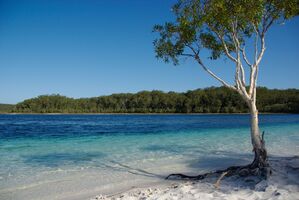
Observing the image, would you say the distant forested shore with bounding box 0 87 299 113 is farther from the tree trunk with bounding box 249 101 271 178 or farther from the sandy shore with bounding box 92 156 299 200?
the sandy shore with bounding box 92 156 299 200

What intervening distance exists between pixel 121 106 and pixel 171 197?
456ft

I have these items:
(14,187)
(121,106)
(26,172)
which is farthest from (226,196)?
(121,106)

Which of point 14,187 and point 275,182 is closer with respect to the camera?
point 275,182

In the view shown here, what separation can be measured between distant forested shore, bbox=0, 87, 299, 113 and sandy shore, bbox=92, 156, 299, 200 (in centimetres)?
11802

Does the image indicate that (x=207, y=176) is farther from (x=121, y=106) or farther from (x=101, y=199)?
(x=121, y=106)

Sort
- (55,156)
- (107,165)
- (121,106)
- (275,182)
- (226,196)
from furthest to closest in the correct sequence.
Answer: (121,106), (55,156), (107,165), (275,182), (226,196)

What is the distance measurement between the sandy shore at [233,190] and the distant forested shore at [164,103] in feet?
387

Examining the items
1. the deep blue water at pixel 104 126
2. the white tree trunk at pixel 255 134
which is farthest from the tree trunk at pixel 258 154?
the deep blue water at pixel 104 126

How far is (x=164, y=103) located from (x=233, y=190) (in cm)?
13320

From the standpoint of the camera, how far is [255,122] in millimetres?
8523

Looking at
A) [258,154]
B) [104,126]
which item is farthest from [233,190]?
A: [104,126]

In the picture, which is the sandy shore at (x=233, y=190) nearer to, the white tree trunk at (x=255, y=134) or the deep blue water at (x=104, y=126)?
the white tree trunk at (x=255, y=134)

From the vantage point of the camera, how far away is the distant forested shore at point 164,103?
125 m

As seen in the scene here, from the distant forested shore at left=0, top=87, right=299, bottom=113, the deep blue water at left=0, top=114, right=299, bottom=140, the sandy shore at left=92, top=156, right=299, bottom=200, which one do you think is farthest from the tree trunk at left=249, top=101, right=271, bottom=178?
the distant forested shore at left=0, top=87, right=299, bottom=113
